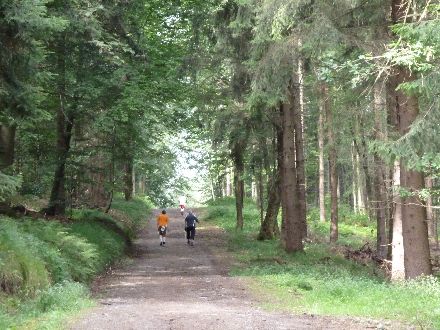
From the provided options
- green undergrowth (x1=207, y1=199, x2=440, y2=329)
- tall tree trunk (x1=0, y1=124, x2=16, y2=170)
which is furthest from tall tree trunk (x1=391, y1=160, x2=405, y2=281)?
tall tree trunk (x1=0, y1=124, x2=16, y2=170)

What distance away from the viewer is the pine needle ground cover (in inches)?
354

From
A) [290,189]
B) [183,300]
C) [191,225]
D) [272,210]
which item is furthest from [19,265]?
[272,210]

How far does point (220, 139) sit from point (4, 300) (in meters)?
14.6

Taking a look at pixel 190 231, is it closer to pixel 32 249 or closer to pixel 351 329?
pixel 32 249

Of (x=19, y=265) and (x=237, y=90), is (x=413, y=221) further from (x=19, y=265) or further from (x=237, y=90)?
(x=237, y=90)

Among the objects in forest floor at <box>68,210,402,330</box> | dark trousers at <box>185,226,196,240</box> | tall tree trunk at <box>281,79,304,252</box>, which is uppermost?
tall tree trunk at <box>281,79,304,252</box>

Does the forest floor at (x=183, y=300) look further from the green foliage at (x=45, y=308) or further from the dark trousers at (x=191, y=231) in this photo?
the dark trousers at (x=191, y=231)

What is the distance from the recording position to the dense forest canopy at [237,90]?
34.2ft

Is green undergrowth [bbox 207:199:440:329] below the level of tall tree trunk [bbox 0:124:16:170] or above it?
below

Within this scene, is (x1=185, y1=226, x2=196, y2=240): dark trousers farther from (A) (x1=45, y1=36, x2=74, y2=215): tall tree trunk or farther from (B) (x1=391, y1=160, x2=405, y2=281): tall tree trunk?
(B) (x1=391, y1=160, x2=405, y2=281): tall tree trunk

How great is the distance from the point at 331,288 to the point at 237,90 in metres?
10.9

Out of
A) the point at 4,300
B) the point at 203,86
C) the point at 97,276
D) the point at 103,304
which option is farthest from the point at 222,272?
the point at 203,86

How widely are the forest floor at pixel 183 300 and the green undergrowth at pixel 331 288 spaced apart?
1.80 ft

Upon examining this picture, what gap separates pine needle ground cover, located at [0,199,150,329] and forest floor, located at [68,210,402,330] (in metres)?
0.47
